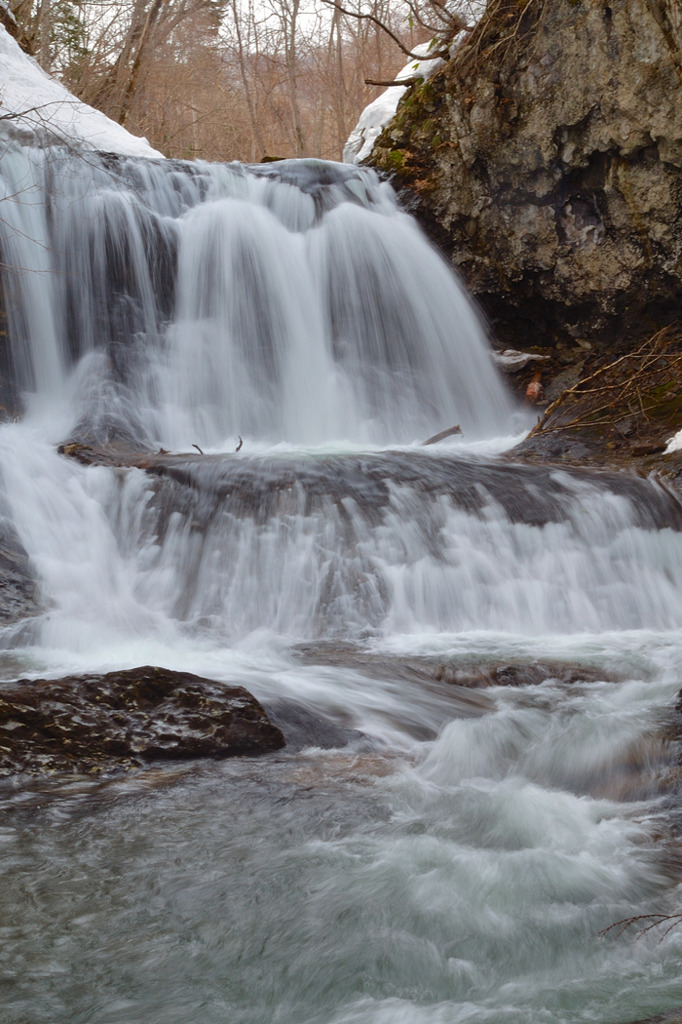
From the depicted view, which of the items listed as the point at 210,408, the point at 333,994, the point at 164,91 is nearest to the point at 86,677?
the point at 333,994

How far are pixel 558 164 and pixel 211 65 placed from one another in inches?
597

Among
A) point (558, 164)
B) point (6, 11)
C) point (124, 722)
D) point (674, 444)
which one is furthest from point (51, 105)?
point (124, 722)

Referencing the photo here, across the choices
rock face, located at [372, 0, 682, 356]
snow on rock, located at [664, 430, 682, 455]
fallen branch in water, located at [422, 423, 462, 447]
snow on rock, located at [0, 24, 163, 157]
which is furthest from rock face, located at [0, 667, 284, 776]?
snow on rock, located at [0, 24, 163, 157]

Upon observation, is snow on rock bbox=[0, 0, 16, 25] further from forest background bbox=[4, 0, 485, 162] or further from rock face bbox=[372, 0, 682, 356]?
rock face bbox=[372, 0, 682, 356]

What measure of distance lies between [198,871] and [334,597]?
2852mm

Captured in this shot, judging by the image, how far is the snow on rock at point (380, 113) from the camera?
9.93 metres

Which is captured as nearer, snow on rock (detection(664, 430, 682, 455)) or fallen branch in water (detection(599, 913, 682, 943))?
fallen branch in water (detection(599, 913, 682, 943))

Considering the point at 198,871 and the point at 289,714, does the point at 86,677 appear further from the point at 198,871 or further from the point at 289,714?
the point at 198,871

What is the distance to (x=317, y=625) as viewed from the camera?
17.1 ft

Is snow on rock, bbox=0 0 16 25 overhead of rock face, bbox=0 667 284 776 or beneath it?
overhead

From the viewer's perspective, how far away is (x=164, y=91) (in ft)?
62.2

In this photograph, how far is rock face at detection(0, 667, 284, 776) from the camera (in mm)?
3262

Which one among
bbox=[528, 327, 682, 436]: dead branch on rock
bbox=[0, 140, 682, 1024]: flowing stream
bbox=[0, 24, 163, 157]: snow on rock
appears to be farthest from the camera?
bbox=[0, 24, 163, 157]: snow on rock

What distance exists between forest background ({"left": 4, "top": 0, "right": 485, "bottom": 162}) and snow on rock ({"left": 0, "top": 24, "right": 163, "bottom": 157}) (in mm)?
2315
